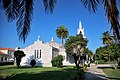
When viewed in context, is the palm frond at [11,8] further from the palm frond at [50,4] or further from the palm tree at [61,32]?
the palm tree at [61,32]

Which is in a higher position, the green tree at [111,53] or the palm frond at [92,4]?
the green tree at [111,53]

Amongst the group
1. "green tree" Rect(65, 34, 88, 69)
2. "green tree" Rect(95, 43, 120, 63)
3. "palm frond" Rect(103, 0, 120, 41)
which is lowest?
"palm frond" Rect(103, 0, 120, 41)

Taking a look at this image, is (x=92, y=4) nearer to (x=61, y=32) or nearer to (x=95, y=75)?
(x=95, y=75)

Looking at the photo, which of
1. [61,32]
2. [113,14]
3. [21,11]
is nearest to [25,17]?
[21,11]

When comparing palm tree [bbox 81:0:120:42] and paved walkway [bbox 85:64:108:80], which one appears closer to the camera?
palm tree [bbox 81:0:120:42]

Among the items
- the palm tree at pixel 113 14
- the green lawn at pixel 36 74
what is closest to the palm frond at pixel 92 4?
the palm tree at pixel 113 14

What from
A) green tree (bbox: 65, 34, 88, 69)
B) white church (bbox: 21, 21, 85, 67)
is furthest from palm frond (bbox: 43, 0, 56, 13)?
white church (bbox: 21, 21, 85, 67)

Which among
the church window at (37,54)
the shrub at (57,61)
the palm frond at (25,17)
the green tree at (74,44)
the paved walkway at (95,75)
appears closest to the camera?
the palm frond at (25,17)

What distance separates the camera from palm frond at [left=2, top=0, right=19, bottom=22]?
546cm

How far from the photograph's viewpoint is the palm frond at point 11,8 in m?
5.46

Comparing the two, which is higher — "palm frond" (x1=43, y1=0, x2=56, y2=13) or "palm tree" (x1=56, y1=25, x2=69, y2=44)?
"palm tree" (x1=56, y1=25, x2=69, y2=44)

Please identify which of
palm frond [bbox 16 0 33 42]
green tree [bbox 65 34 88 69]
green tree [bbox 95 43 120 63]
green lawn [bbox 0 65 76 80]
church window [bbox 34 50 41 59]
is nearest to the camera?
palm frond [bbox 16 0 33 42]

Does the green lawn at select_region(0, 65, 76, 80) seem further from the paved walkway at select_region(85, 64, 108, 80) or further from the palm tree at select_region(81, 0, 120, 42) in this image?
the palm tree at select_region(81, 0, 120, 42)

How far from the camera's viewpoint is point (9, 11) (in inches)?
221
